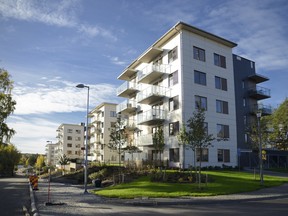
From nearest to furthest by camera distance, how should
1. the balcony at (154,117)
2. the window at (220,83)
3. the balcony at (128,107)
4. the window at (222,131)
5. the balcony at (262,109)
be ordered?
the balcony at (154,117) → the window at (222,131) → the window at (220,83) → the balcony at (262,109) → the balcony at (128,107)

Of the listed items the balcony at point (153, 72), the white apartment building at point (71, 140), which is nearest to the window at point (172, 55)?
the balcony at point (153, 72)

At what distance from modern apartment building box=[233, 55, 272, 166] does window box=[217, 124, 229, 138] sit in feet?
9.58

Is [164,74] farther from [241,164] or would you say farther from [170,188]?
[170,188]

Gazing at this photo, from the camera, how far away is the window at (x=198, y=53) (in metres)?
34.3

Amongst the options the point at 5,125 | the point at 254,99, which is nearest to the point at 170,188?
the point at 5,125

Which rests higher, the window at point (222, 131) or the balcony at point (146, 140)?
the window at point (222, 131)

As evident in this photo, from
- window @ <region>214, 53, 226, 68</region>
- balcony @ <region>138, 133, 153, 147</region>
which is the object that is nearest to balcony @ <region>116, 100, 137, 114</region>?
balcony @ <region>138, 133, 153, 147</region>

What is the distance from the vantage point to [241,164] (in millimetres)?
36562

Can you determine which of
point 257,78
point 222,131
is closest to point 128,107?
point 222,131

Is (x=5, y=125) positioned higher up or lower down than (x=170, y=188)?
higher up

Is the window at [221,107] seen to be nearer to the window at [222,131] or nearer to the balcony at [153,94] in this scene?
the window at [222,131]

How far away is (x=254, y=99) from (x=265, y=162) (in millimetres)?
9422

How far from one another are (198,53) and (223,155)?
12.8m

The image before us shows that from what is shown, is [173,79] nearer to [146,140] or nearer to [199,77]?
[199,77]
